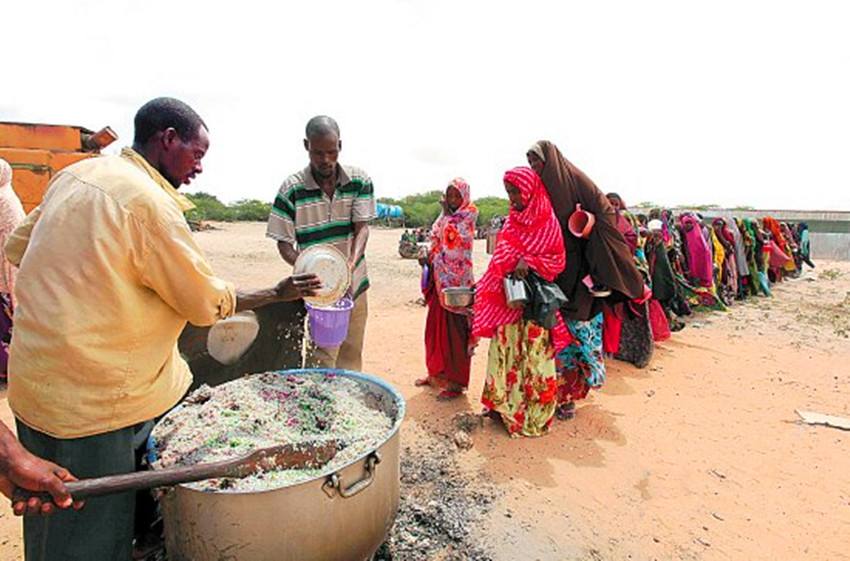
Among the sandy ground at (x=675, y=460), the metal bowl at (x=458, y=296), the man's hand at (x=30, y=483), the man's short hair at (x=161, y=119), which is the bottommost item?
the sandy ground at (x=675, y=460)

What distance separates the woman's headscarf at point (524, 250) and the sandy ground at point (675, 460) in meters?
0.88

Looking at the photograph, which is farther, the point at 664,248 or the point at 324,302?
the point at 664,248

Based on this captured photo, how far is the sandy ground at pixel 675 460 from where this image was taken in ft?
8.53

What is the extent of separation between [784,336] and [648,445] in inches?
185

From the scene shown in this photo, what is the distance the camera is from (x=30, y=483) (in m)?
1.26

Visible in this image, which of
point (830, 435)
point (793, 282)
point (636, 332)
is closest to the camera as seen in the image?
point (830, 435)

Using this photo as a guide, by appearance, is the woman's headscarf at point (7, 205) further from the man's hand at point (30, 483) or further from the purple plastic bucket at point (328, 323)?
the man's hand at point (30, 483)

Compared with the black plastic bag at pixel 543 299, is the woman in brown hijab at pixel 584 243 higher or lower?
higher

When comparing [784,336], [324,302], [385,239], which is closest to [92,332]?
[324,302]

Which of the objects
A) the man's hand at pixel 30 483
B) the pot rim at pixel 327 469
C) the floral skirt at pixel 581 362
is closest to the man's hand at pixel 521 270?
the floral skirt at pixel 581 362

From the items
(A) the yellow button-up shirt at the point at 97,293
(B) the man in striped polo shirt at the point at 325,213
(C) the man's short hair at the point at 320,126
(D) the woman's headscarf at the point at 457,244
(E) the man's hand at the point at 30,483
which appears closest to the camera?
(E) the man's hand at the point at 30,483

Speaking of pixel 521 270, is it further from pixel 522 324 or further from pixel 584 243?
pixel 584 243

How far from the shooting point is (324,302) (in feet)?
9.05

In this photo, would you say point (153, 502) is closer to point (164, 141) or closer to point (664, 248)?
point (164, 141)
